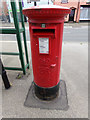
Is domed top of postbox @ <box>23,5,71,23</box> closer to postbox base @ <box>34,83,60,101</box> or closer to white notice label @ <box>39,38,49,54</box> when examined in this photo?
white notice label @ <box>39,38,49,54</box>

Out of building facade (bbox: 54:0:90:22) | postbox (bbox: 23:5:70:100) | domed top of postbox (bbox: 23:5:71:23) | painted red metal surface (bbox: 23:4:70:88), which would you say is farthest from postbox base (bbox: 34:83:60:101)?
building facade (bbox: 54:0:90:22)

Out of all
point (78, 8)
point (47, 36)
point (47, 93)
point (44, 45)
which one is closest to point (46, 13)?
point (47, 36)

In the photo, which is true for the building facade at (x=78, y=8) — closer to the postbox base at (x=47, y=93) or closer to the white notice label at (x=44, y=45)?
the white notice label at (x=44, y=45)

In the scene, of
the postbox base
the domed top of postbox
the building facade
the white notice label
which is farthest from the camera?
the building facade

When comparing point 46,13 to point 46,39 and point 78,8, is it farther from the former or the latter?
point 78,8

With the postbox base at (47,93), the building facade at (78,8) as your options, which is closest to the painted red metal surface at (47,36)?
the postbox base at (47,93)

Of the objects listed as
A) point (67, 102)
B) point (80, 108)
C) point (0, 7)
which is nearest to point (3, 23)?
point (0, 7)

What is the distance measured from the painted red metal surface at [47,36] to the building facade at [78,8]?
16.6 meters

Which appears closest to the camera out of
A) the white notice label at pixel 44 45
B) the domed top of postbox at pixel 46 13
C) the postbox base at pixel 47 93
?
the domed top of postbox at pixel 46 13

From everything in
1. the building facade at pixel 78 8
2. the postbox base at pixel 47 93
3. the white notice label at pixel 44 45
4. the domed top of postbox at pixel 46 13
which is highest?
the building facade at pixel 78 8

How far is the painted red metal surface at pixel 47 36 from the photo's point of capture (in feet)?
3.51

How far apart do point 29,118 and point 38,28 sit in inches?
64.0

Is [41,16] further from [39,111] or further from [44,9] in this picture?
[39,111]

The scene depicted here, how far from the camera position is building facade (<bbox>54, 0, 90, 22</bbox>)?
602 inches
